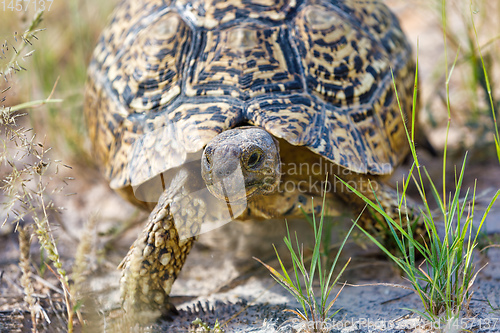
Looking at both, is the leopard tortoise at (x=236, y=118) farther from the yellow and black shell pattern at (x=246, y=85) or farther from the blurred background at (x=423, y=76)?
the blurred background at (x=423, y=76)

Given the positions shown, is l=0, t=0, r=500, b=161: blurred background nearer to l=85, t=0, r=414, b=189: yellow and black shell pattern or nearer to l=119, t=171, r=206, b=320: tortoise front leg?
l=85, t=0, r=414, b=189: yellow and black shell pattern

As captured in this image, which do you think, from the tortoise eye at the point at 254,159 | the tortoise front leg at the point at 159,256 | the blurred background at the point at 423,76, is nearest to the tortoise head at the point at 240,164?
the tortoise eye at the point at 254,159

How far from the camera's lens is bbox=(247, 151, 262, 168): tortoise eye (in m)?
1.89

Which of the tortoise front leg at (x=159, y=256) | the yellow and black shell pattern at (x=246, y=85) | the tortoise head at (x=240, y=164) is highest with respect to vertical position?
the yellow and black shell pattern at (x=246, y=85)

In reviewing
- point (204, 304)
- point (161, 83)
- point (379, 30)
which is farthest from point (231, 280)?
point (379, 30)

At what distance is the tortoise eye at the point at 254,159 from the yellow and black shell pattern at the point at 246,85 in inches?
7.9

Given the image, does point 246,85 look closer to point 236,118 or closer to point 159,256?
point 236,118

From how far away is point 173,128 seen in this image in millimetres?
2244

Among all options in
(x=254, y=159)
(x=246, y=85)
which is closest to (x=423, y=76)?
(x=246, y=85)

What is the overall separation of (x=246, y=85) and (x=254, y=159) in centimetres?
52

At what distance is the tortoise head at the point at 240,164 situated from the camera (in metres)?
1.82

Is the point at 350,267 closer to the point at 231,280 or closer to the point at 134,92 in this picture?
the point at 231,280

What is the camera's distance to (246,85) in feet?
7.38

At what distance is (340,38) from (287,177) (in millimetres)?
871
